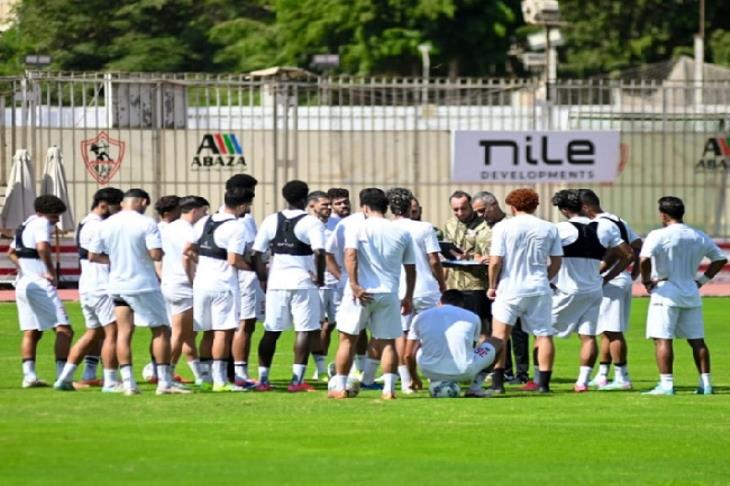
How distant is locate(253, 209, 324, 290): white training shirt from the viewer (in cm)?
1694

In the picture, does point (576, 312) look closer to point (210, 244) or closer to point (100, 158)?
point (210, 244)

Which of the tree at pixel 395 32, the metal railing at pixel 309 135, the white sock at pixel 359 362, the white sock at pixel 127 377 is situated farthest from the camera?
the tree at pixel 395 32

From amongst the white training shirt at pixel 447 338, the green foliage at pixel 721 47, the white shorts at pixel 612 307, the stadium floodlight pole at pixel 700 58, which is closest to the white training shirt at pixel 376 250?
the white training shirt at pixel 447 338

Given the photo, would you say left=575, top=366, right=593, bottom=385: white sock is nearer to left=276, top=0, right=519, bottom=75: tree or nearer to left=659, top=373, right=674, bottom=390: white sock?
left=659, top=373, right=674, bottom=390: white sock

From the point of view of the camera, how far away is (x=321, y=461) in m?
12.5

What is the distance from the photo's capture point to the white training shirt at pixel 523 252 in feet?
54.7

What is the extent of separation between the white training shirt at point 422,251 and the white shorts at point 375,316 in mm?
611

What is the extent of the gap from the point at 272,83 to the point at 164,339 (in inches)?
613

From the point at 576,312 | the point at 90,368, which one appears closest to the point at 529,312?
the point at 576,312

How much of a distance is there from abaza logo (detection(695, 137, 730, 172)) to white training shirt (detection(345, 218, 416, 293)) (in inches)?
745

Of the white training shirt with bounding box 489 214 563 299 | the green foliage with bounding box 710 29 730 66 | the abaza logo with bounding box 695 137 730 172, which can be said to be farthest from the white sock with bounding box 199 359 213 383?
the green foliage with bounding box 710 29 730 66

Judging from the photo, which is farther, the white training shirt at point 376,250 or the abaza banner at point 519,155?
the abaza banner at point 519,155

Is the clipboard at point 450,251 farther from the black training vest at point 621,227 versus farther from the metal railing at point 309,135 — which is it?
the metal railing at point 309,135

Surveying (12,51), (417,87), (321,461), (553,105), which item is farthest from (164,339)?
(12,51)
